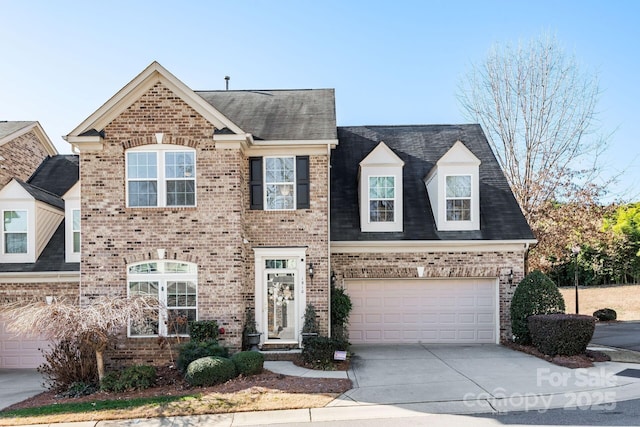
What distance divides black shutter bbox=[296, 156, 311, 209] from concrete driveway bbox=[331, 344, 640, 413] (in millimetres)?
4250

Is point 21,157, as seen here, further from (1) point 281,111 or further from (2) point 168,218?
(1) point 281,111

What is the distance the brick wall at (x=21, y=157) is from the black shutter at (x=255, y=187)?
8592mm

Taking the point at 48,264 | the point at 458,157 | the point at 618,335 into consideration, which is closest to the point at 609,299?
the point at 618,335

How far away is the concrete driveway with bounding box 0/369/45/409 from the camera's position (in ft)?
34.9

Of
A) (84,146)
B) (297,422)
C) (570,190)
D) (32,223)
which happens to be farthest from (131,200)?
(570,190)

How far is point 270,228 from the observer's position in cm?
1343

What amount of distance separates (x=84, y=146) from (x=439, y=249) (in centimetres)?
1015

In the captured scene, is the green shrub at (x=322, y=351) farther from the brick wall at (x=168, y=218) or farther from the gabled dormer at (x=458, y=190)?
the gabled dormer at (x=458, y=190)

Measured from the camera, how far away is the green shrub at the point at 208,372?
10.2 m

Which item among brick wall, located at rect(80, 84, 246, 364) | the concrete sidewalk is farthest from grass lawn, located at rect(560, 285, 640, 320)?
brick wall, located at rect(80, 84, 246, 364)

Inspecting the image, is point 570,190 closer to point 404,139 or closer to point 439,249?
point 404,139

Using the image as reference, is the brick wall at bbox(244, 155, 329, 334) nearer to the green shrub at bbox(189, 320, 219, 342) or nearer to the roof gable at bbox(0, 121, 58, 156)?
the green shrub at bbox(189, 320, 219, 342)

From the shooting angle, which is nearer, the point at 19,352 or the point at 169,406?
the point at 169,406

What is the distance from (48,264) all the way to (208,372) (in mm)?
7062
